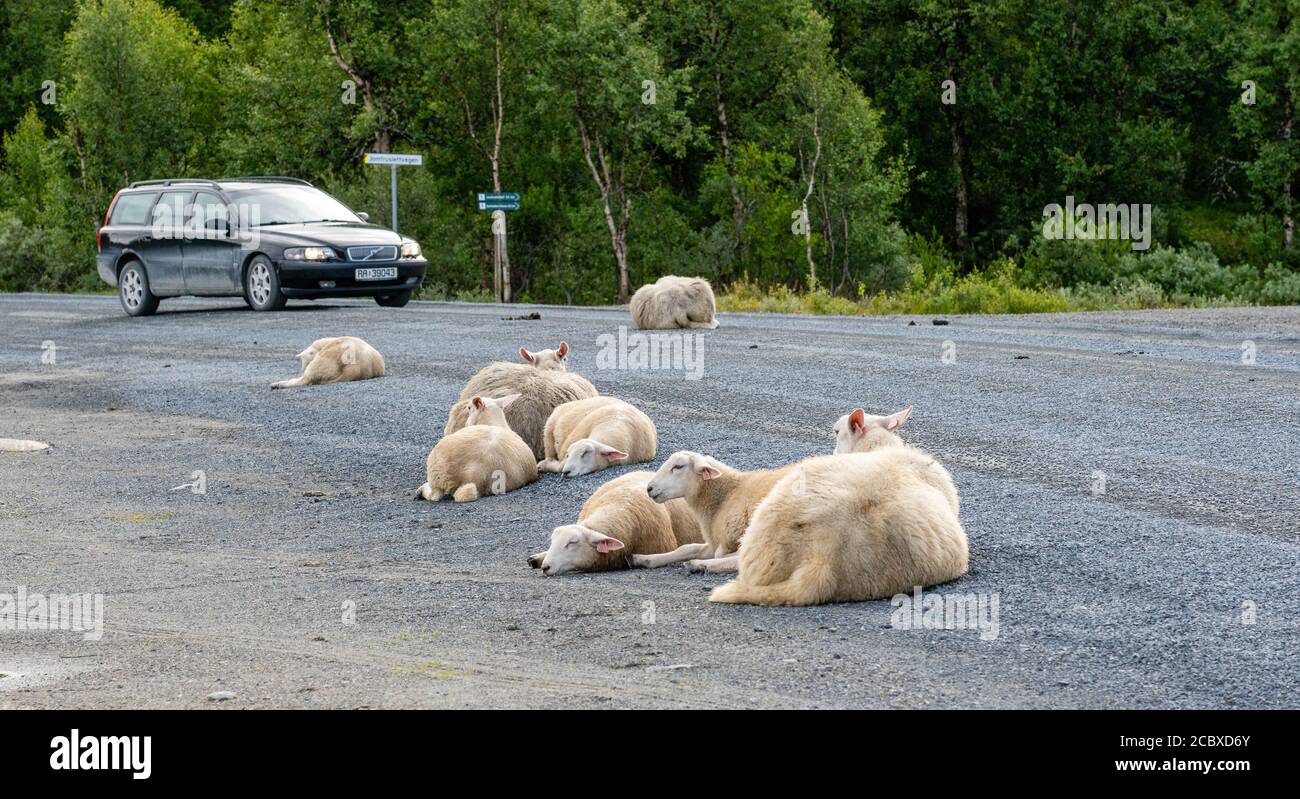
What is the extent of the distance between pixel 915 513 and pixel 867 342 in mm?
12341

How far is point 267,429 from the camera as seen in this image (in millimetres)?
14219

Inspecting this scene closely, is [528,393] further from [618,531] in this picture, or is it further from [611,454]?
[618,531]

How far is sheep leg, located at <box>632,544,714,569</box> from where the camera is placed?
8219 millimetres

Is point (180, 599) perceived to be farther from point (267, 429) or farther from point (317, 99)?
point (317, 99)

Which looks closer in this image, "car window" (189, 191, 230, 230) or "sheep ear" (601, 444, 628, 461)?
"sheep ear" (601, 444, 628, 461)

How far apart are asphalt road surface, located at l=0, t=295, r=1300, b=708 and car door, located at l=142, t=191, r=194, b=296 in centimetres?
660

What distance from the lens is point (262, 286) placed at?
2536 cm

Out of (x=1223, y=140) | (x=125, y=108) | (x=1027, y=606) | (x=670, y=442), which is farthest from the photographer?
(x=1223, y=140)

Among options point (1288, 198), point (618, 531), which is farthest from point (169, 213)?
point (1288, 198)

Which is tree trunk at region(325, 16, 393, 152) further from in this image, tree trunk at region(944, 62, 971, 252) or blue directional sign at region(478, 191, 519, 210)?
tree trunk at region(944, 62, 971, 252)

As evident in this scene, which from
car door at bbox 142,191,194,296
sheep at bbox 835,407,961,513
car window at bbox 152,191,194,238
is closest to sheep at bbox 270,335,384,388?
sheep at bbox 835,407,961,513

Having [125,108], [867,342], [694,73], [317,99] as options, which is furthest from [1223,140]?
[867,342]

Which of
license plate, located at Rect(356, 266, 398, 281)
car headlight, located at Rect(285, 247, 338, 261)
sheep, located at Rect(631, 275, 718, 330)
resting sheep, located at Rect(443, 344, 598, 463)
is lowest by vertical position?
resting sheep, located at Rect(443, 344, 598, 463)

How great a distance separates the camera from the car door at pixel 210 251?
25391 mm
